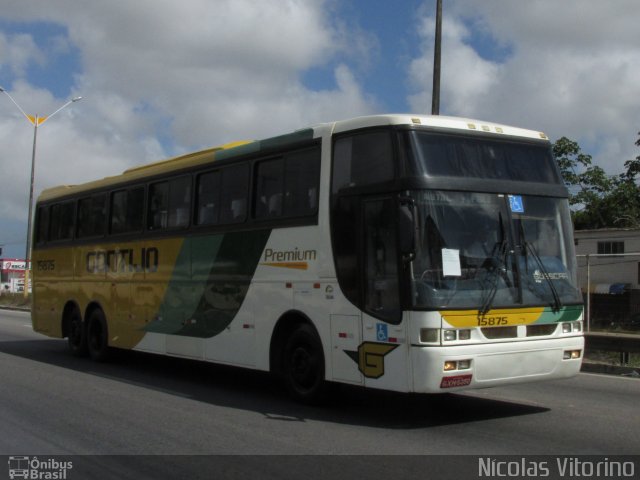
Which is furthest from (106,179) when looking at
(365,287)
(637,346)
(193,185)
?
(637,346)

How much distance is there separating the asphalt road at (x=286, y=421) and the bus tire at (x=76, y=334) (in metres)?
2.44

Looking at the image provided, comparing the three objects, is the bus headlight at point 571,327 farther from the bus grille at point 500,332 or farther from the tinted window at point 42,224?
the tinted window at point 42,224

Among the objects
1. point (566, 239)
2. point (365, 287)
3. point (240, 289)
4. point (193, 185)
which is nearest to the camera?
point (365, 287)

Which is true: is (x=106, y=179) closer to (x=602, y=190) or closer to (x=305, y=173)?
(x=305, y=173)

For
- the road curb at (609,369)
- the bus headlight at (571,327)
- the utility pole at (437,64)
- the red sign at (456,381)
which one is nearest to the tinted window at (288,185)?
the red sign at (456,381)

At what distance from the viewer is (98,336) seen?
1430cm

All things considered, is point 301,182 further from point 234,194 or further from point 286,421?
point 286,421

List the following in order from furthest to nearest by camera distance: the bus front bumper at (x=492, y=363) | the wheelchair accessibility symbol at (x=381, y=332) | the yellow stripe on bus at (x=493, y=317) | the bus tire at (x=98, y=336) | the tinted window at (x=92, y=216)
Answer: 1. the tinted window at (x=92, y=216)
2. the bus tire at (x=98, y=336)
3. the wheelchair accessibility symbol at (x=381, y=332)
4. the yellow stripe on bus at (x=493, y=317)
5. the bus front bumper at (x=492, y=363)

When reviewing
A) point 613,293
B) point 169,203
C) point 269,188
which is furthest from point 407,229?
point 613,293

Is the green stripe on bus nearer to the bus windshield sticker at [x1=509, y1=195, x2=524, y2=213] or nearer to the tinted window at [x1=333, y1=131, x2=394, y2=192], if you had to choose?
the tinted window at [x1=333, y1=131, x2=394, y2=192]

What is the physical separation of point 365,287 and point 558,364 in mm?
2314

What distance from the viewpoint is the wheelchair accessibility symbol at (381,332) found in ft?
26.1

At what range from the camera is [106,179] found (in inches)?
563

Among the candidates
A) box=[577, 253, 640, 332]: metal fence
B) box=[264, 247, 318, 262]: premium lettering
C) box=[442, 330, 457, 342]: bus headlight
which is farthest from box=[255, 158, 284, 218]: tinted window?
box=[577, 253, 640, 332]: metal fence
